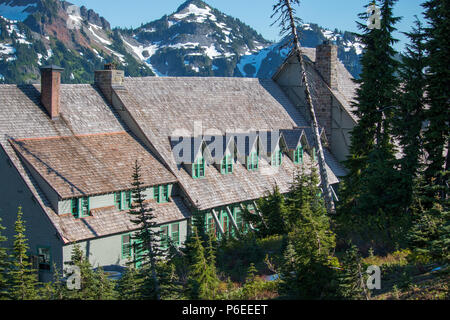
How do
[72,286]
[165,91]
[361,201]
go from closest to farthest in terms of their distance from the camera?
1. [72,286]
2. [361,201]
3. [165,91]

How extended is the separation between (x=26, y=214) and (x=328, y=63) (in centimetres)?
2776

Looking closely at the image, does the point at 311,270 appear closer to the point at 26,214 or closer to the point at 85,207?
the point at 85,207

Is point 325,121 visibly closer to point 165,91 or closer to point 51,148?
point 165,91

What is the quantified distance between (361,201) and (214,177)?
1170 centimetres

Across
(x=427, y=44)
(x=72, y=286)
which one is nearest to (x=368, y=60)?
(x=427, y=44)

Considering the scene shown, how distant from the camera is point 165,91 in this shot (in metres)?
38.5

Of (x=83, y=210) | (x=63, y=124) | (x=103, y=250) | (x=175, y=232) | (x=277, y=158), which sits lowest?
(x=103, y=250)

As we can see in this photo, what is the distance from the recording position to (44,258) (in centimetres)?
2594

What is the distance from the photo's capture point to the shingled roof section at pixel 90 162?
27.1 metres

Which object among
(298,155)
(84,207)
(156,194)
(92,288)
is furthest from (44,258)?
(298,155)

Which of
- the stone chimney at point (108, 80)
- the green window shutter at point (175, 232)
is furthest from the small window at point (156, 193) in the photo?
the stone chimney at point (108, 80)

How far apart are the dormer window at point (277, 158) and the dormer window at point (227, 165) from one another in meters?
4.26

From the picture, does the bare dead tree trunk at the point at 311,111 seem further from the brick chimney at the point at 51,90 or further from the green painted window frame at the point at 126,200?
the brick chimney at the point at 51,90

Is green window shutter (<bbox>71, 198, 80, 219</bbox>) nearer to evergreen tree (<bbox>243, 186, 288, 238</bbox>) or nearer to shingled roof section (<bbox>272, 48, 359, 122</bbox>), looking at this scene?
evergreen tree (<bbox>243, 186, 288, 238</bbox>)
